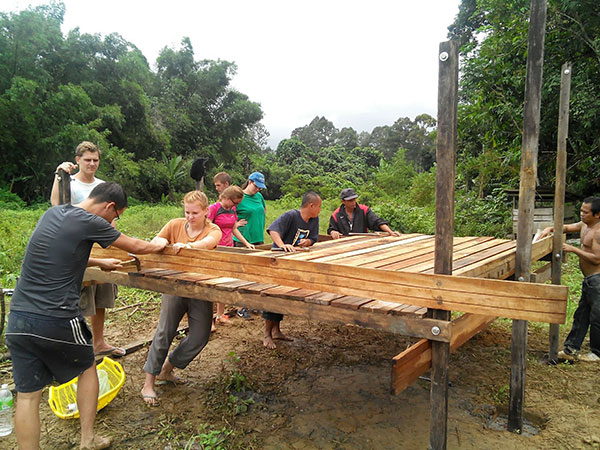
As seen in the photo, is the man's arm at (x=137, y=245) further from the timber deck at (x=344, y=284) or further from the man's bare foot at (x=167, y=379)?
the man's bare foot at (x=167, y=379)

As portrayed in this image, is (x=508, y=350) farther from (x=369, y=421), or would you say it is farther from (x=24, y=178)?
(x=24, y=178)

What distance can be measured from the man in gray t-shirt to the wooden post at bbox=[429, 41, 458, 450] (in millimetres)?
1959

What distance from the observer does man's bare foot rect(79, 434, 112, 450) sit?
2766 millimetres

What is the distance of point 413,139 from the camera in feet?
139

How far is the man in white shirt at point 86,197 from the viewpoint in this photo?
380 centimetres

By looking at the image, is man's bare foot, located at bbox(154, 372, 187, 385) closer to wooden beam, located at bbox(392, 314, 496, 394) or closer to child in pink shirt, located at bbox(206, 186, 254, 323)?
child in pink shirt, located at bbox(206, 186, 254, 323)

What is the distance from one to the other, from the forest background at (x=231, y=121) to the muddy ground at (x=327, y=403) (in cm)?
636

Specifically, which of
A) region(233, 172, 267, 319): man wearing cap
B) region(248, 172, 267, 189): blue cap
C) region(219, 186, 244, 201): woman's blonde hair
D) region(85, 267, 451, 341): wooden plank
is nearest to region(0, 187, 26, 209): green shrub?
region(233, 172, 267, 319): man wearing cap

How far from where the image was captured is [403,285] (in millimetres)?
2312

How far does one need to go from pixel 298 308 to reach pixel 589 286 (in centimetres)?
351

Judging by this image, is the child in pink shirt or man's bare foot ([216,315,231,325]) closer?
the child in pink shirt

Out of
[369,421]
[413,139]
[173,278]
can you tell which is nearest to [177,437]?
[173,278]

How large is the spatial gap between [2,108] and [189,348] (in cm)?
1712

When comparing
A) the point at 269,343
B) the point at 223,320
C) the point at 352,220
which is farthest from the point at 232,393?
the point at 352,220
